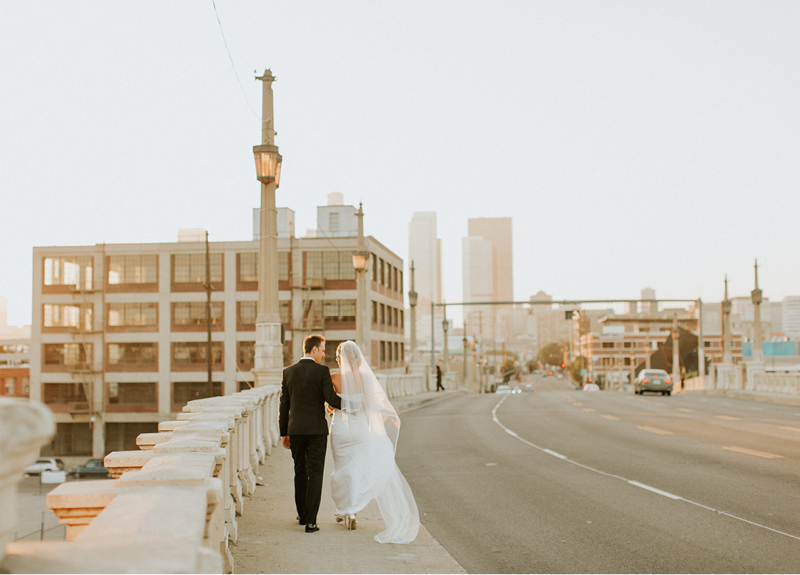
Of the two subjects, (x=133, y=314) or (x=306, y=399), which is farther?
(x=133, y=314)

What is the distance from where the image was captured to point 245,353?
5900 cm

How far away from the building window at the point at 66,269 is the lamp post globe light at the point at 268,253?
48.4m

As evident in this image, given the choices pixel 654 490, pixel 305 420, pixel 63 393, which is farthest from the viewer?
pixel 63 393

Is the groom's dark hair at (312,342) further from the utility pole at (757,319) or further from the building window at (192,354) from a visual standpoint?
the building window at (192,354)

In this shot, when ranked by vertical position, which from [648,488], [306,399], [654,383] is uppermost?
[306,399]

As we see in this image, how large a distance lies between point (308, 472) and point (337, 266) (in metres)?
53.9

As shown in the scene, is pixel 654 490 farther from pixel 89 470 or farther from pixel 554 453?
pixel 89 470

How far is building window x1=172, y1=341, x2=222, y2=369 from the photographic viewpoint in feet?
193

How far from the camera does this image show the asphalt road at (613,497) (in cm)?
710

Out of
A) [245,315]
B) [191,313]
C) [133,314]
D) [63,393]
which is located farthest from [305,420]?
[63,393]

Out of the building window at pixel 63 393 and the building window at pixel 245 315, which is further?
the building window at pixel 245 315

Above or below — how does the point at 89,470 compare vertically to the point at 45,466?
below

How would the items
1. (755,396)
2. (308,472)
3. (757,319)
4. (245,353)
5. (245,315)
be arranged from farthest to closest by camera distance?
1. (245,315)
2. (245,353)
3. (757,319)
4. (755,396)
5. (308,472)

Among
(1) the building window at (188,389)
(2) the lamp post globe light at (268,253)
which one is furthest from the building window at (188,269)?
(2) the lamp post globe light at (268,253)
